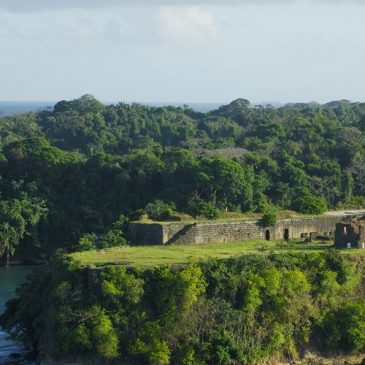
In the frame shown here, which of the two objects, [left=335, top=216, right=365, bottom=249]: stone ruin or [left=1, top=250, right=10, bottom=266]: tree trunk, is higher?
[left=335, top=216, right=365, bottom=249]: stone ruin

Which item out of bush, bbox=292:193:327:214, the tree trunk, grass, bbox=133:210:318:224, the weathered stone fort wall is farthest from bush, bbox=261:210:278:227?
the tree trunk

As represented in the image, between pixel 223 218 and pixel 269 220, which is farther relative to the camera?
pixel 223 218

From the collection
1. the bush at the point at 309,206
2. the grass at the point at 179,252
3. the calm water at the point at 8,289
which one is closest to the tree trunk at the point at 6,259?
the calm water at the point at 8,289

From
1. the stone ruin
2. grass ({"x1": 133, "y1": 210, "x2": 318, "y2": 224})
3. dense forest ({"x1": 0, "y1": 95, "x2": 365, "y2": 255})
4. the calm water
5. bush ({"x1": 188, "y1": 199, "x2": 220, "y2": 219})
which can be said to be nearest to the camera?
the calm water

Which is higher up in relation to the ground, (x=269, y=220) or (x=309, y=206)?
(x=309, y=206)

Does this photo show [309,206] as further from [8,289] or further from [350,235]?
[8,289]

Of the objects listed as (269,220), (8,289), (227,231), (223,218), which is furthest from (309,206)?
(8,289)

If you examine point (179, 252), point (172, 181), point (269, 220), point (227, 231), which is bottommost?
point (179, 252)

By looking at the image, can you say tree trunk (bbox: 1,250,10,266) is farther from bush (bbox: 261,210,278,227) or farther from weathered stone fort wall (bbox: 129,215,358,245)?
bush (bbox: 261,210,278,227)

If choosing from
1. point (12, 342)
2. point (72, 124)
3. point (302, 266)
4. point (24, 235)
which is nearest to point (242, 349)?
point (302, 266)
